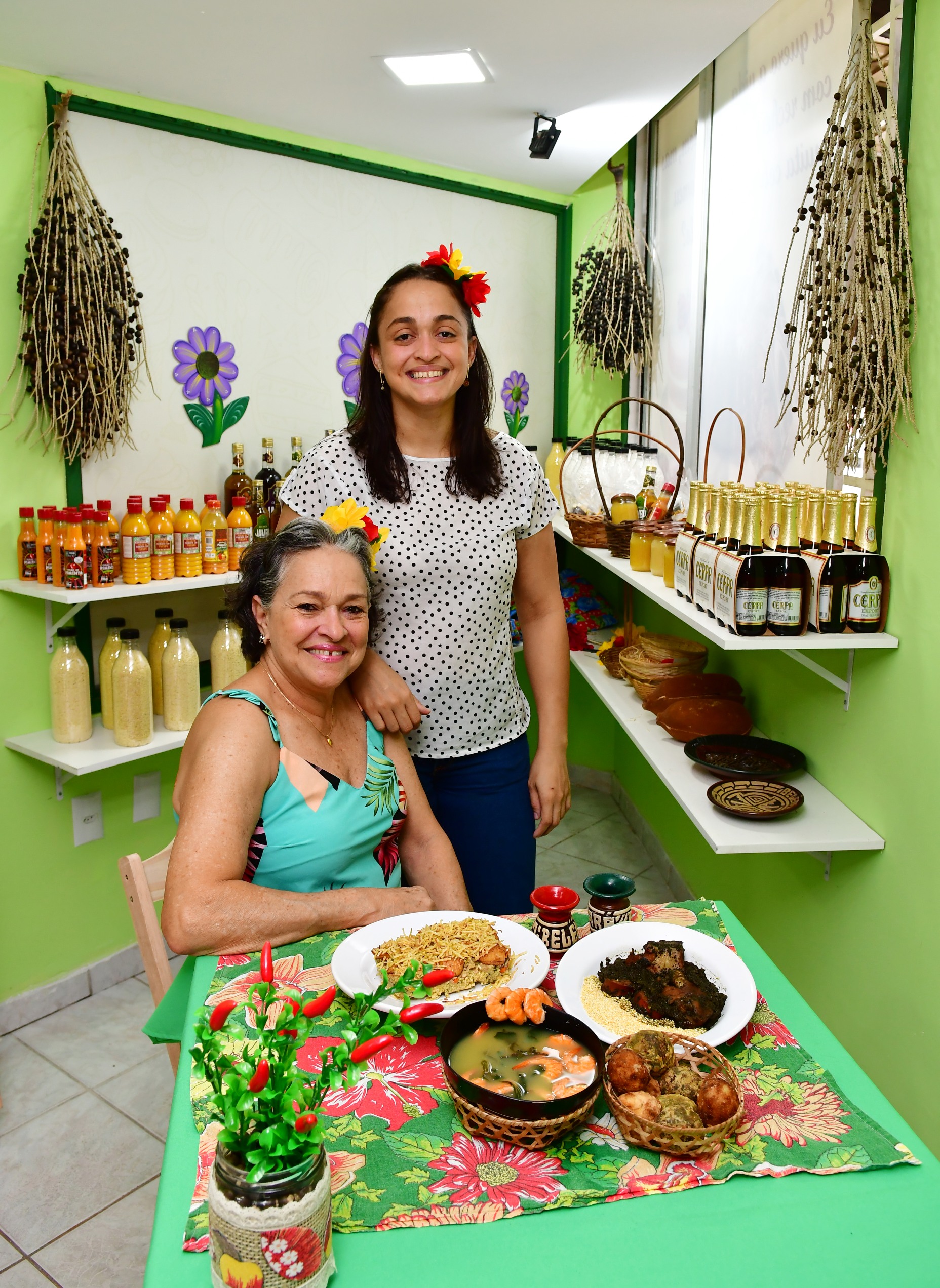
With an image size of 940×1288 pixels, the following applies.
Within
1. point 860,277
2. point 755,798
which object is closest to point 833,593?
point 755,798

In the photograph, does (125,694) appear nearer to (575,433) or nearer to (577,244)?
(575,433)

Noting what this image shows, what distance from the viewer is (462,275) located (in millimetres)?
1997

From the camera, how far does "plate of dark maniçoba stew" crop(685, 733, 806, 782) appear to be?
241cm

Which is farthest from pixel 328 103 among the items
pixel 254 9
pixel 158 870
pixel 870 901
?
pixel 870 901

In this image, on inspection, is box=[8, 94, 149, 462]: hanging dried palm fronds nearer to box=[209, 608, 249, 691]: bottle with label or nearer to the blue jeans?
box=[209, 608, 249, 691]: bottle with label

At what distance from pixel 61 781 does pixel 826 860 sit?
83.0 inches

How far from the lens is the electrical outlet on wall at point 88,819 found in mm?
2943

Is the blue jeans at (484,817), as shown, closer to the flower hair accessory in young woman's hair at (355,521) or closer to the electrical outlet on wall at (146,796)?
the flower hair accessory in young woman's hair at (355,521)

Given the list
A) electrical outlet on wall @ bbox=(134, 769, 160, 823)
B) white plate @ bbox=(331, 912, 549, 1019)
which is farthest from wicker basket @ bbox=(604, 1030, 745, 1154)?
electrical outlet on wall @ bbox=(134, 769, 160, 823)

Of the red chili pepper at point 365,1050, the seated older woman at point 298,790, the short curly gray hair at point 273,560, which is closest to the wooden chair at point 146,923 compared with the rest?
the seated older woman at point 298,790

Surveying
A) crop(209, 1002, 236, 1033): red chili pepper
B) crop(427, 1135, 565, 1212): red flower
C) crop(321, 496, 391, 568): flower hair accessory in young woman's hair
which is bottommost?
crop(427, 1135, 565, 1212): red flower

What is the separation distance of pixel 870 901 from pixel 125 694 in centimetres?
194

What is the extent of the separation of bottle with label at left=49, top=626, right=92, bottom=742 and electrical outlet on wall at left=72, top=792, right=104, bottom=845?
269mm

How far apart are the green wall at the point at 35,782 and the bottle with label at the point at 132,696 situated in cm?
27
